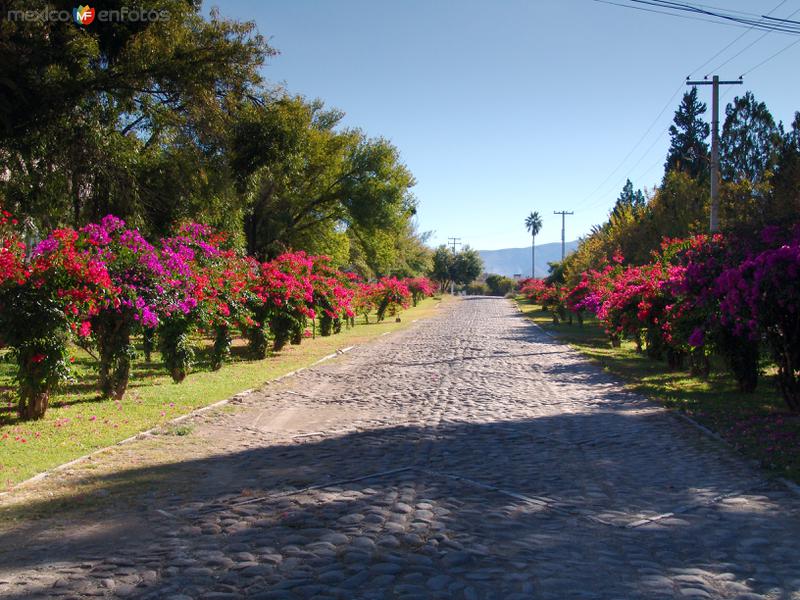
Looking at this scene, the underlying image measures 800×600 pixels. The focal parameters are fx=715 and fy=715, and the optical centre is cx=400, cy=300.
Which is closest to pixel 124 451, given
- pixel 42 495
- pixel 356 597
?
pixel 42 495

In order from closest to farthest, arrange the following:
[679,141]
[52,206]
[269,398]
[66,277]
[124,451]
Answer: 1. [124,451]
2. [66,277]
3. [269,398]
4. [52,206]
5. [679,141]

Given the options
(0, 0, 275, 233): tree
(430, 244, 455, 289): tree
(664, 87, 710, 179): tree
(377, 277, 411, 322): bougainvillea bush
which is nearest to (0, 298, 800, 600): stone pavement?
(0, 0, 275, 233): tree

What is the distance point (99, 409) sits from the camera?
36.1ft

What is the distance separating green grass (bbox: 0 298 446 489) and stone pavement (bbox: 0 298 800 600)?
1.23m

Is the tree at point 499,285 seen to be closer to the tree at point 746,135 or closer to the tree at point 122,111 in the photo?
the tree at point 746,135

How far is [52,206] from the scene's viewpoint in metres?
14.6

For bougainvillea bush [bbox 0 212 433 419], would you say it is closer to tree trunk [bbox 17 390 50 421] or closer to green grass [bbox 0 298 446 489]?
tree trunk [bbox 17 390 50 421]

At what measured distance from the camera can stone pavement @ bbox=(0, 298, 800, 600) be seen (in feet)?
14.4

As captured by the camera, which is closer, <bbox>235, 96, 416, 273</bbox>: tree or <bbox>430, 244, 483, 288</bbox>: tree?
<bbox>235, 96, 416, 273</bbox>: tree

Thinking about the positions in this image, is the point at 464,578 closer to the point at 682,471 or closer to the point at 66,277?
the point at 682,471

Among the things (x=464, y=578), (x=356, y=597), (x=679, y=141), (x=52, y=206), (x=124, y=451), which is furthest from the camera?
(x=679, y=141)

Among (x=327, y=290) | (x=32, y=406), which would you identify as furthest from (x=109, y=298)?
(x=327, y=290)

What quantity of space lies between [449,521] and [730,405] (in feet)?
24.4

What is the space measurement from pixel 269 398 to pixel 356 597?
8.65 meters
